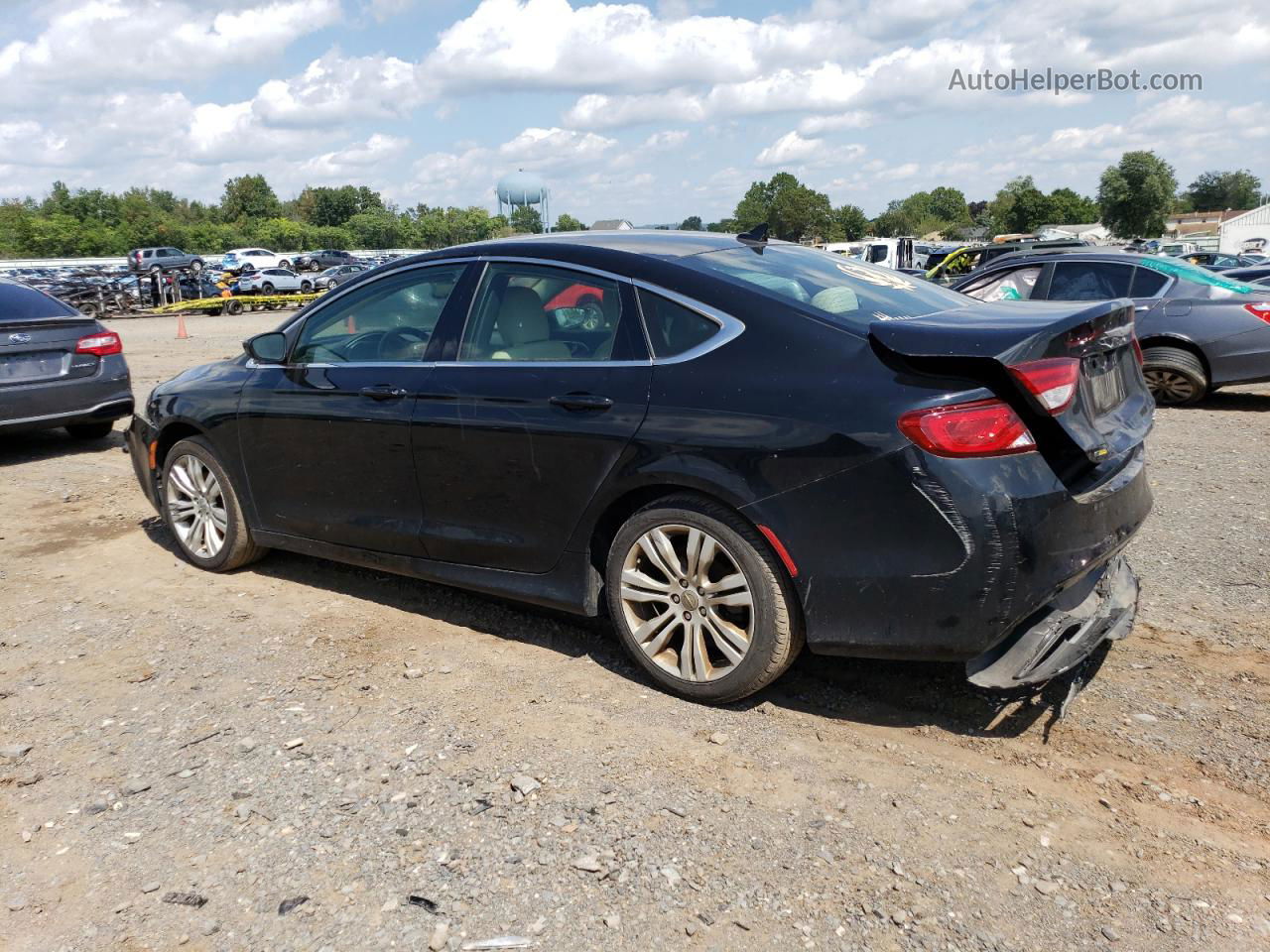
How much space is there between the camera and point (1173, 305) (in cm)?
997

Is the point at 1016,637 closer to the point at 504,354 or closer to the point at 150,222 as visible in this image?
the point at 504,354

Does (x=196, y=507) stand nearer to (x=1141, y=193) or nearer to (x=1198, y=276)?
(x=1198, y=276)

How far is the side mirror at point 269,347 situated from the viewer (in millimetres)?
5020

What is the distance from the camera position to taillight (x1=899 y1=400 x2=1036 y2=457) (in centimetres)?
311

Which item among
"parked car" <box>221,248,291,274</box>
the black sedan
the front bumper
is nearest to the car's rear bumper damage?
the black sedan

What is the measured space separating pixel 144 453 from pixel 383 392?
2205 millimetres

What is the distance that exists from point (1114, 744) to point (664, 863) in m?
1.62

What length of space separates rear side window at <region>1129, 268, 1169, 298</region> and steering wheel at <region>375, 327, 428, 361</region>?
825 cm

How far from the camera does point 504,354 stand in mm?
4191

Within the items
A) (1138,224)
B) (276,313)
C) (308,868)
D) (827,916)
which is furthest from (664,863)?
(1138,224)

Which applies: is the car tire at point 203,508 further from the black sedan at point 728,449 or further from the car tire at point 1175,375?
the car tire at point 1175,375

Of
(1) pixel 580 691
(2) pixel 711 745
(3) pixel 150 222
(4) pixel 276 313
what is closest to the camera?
(2) pixel 711 745

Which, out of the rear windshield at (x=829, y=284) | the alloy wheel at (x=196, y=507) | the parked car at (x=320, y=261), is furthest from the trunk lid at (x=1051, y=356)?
the parked car at (x=320, y=261)

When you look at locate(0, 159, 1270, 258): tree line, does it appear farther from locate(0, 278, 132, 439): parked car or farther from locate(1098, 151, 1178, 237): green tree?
locate(0, 278, 132, 439): parked car
